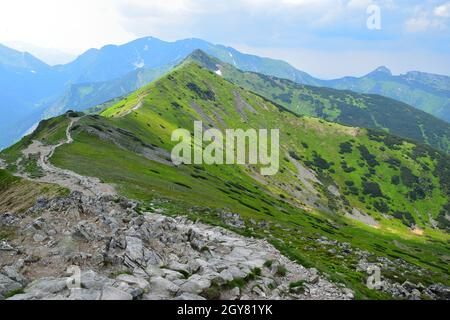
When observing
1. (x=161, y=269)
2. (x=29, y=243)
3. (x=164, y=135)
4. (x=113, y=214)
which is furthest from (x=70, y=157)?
(x=164, y=135)

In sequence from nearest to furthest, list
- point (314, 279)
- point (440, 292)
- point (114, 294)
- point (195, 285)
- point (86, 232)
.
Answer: point (114, 294)
point (195, 285)
point (86, 232)
point (314, 279)
point (440, 292)

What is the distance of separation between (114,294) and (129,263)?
446cm

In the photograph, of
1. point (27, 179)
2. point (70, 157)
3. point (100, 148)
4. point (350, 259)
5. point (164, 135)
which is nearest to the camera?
point (350, 259)

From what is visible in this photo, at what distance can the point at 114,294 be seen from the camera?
65.8ft

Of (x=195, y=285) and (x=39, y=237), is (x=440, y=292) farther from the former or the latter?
(x=39, y=237)

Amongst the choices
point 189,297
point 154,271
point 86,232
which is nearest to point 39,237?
point 86,232

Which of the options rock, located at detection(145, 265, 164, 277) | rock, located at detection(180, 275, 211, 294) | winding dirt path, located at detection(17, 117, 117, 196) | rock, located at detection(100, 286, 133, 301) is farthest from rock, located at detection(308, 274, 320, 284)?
winding dirt path, located at detection(17, 117, 117, 196)

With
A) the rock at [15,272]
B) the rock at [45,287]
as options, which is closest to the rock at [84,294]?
the rock at [45,287]

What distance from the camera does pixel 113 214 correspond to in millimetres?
33344

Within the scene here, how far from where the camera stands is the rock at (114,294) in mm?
19797

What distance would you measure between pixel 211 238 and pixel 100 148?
2827 inches

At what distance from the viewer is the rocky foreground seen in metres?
20.9

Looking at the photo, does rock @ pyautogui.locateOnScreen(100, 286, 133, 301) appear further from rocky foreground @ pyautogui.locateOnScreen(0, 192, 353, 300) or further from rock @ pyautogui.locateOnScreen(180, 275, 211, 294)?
rock @ pyautogui.locateOnScreen(180, 275, 211, 294)

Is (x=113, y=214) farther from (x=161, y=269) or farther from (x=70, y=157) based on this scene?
(x=70, y=157)
